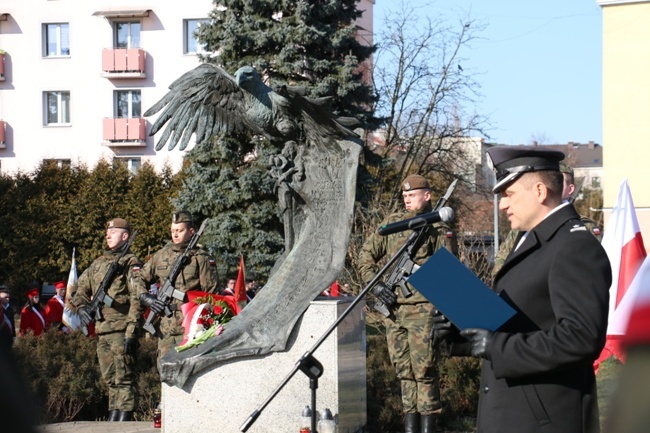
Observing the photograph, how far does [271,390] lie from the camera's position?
868 cm

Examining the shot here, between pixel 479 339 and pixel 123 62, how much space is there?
1601 inches

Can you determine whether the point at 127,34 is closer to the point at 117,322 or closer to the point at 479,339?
the point at 117,322

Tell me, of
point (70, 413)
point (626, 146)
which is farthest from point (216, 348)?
point (626, 146)

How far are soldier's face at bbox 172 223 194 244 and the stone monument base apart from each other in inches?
92.6

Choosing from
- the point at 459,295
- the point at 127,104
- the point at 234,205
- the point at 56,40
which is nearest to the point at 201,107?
the point at 459,295

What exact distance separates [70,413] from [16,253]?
26413 millimetres

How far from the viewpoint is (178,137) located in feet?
31.9

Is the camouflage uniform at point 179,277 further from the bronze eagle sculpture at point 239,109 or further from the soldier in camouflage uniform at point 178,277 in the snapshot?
the bronze eagle sculpture at point 239,109

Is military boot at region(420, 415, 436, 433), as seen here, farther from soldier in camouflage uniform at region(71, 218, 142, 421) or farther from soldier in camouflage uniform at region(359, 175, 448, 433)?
soldier in camouflage uniform at region(71, 218, 142, 421)

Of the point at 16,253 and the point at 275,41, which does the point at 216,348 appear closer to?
the point at 275,41

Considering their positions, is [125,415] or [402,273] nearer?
[402,273]

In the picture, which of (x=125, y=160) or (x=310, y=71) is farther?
(x=125, y=160)

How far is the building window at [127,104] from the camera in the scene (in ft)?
144

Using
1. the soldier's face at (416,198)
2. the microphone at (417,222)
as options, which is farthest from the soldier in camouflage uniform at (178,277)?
the microphone at (417,222)
